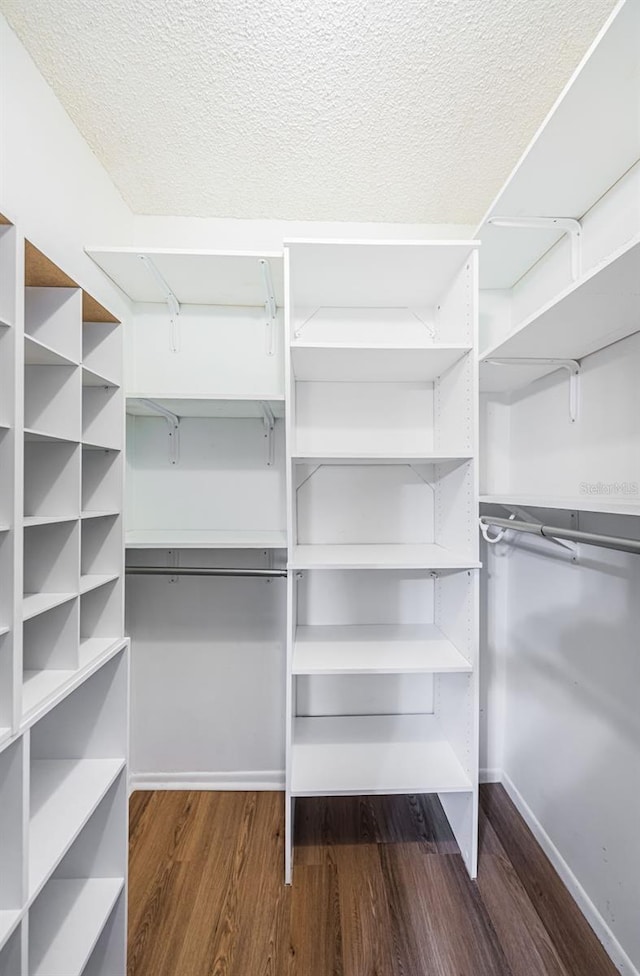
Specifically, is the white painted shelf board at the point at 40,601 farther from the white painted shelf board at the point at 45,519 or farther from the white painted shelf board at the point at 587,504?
the white painted shelf board at the point at 587,504

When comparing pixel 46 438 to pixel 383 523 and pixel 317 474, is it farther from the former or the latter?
pixel 383 523

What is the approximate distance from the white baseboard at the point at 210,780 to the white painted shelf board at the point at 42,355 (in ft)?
5.83

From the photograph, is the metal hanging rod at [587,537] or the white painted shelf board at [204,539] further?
the white painted shelf board at [204,539]

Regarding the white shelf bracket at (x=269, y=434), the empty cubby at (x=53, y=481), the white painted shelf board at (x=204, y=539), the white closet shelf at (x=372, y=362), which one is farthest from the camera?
the white shelf bracket at (x=269, y=434)

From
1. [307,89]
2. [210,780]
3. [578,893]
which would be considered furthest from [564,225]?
[210,780]

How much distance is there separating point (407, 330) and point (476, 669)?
135 centimetres

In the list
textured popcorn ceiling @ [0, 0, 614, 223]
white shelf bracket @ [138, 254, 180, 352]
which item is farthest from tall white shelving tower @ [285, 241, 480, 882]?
white shelf bracket @ [138, 254, 180, 352]

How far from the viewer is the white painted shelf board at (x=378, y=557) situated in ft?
4.40

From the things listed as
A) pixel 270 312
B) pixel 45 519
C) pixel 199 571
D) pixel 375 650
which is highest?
pixel 270 312

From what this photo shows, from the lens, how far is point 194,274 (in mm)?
1498

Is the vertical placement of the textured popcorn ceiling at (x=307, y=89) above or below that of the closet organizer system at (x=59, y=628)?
above

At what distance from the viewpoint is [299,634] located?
1.63m

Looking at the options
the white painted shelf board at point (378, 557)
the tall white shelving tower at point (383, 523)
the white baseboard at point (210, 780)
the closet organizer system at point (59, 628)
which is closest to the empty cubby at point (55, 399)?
the closet organizer system at point (59, 628)

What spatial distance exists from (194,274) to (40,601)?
1.23 meters
